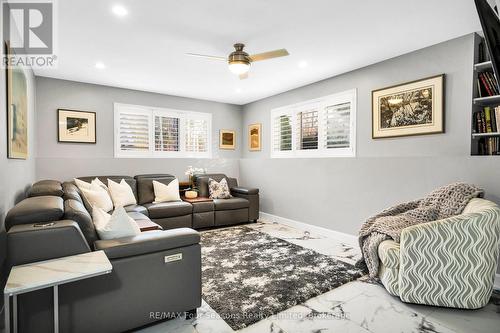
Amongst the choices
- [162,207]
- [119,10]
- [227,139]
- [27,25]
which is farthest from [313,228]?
[27,25]

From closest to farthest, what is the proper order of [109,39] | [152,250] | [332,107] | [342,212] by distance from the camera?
[152,250]
[109,39]
[342,212]
[332,107]

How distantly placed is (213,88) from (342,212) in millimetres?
3243

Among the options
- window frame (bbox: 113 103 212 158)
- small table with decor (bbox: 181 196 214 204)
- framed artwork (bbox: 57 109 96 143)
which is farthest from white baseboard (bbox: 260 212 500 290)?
framed artwork (bbox: 57 109 96 143)

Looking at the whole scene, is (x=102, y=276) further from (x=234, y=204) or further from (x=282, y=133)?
(x=282, y=133)

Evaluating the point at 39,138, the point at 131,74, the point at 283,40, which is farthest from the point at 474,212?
the point at 39,138

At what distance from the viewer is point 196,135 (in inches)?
236

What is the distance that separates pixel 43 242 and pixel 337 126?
13.5 ft

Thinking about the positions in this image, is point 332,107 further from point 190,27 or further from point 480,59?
point 190,27

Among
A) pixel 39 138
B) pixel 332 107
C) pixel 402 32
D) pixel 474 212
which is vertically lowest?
pixel 474 212

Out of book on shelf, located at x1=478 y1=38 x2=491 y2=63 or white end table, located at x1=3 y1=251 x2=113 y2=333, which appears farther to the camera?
book on shelf, located at x1=478 y1=38 x2=491 y2=63

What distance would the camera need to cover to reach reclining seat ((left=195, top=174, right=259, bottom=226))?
16.3ft

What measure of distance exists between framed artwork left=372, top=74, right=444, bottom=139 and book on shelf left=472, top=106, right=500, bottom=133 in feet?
1.04

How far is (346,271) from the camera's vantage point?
9.84 ft

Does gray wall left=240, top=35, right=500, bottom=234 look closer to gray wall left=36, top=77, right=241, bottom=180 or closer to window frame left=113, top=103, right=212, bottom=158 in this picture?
window frame left=113, top=103, right=212, bottom=158
